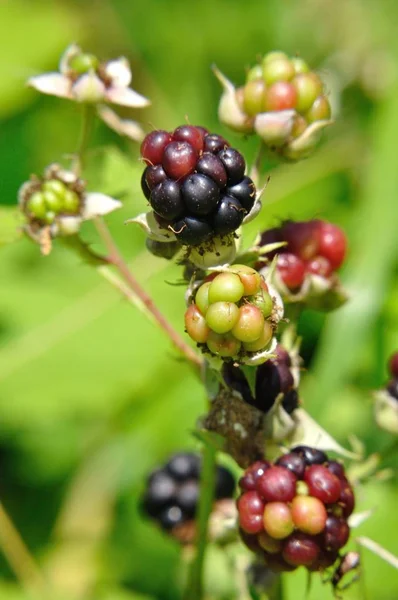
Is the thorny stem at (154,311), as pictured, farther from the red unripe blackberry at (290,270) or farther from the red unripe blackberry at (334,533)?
the red unripe blackberry at (334,533)

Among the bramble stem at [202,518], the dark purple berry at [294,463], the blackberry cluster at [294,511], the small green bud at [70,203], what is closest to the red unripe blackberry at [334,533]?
the blackberry cluster at [294,511]

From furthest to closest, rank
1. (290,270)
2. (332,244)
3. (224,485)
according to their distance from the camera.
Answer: (224,485), (332,244), (290,270)

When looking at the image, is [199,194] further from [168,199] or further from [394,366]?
[394,366]

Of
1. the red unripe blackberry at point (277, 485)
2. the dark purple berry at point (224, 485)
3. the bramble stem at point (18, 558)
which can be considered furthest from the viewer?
the bramble stem at point (18, 558)

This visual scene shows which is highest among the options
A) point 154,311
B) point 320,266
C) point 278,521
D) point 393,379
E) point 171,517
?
point 154,311

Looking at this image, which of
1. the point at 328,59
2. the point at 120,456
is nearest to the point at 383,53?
the point at 328,59

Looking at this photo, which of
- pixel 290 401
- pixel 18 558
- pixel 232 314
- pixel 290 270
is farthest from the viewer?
pixel 18 558

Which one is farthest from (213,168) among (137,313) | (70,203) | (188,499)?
(137,313)
